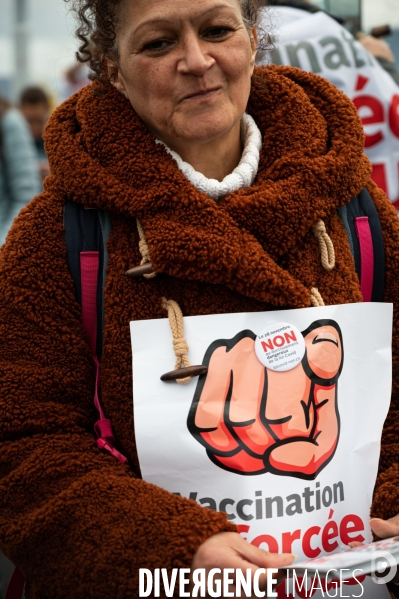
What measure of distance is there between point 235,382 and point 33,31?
1058 cm

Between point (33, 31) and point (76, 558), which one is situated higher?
point (33, 31)

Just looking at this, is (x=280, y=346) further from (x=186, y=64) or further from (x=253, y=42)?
A: (x=253, y=42)

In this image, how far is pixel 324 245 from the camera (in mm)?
1826

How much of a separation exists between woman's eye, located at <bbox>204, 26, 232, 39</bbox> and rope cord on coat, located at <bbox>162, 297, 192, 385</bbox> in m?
0.59

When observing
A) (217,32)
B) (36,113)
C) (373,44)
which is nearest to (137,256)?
(217,32)

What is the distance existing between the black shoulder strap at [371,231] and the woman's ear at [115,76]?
0.59 m

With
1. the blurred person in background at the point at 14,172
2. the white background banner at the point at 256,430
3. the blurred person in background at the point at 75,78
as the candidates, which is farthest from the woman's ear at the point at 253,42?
the blurred person in background at the point at 75,78

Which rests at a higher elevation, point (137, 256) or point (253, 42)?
point (253, 42)

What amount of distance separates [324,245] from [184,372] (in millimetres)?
441

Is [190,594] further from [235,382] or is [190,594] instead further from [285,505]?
[235,382]

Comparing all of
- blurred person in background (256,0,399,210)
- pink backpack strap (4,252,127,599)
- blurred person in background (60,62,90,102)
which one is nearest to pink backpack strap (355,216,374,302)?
pink backpack strap (4,252,127,599)

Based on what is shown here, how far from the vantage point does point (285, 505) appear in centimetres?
171

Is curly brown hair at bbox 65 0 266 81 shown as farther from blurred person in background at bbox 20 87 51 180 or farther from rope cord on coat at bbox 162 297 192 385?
blurred person in background at bbox 20 87 51 180

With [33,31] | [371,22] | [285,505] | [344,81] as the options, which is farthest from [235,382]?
[33,31]
